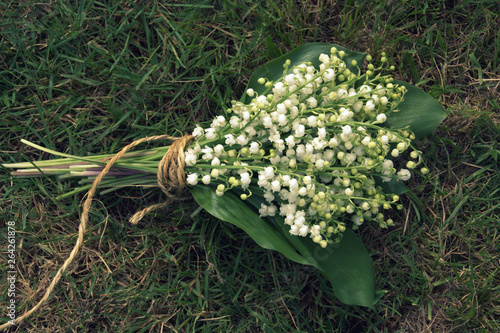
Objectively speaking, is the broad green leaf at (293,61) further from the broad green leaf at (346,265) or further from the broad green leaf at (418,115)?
the broad green leaf at (346,265)

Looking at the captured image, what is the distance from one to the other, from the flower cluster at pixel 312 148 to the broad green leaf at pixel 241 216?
0.05 meters

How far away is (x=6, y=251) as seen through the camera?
1.32m

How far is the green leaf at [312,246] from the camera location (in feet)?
3.59

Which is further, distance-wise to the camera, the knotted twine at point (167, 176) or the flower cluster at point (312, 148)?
the knotted twine at point (167, 176)

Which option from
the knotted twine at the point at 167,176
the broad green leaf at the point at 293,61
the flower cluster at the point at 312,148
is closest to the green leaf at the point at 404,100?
the broad green leaf at the point at 293,61

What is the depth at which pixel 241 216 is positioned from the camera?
1.10 metres

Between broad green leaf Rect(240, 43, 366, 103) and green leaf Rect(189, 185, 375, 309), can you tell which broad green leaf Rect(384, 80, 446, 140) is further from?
green leaf Rect(189, 185, 375, 309)

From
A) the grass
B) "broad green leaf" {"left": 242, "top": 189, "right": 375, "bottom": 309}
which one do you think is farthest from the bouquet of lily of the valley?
the grass

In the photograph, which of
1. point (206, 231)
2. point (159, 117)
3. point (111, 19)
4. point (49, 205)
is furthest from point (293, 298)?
point (111, 19)

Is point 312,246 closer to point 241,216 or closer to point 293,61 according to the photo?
point 241,216

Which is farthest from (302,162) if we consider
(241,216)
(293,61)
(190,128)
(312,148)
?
(190,128)

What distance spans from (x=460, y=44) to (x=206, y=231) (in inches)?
42.2

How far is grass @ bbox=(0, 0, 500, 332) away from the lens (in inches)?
50.7

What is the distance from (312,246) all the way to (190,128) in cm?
55
